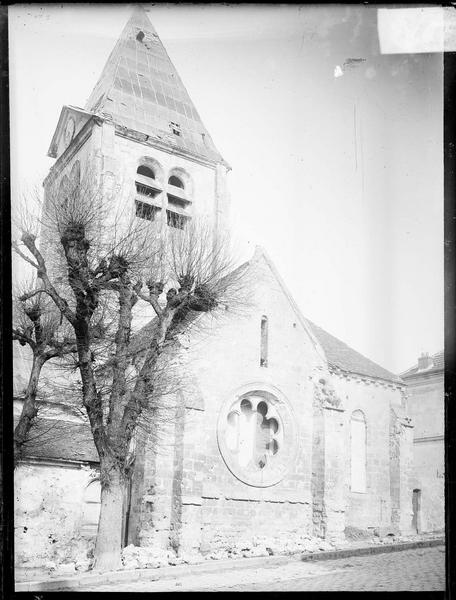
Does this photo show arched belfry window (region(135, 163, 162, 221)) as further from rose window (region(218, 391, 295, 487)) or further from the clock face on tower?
rose window (region(218, 391, 295, 487))

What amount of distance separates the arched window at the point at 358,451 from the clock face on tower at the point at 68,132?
15.4m

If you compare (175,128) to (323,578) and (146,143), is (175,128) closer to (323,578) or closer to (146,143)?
(146,143)

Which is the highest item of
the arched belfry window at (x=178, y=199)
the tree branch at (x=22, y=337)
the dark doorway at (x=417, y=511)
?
the arched belfry window at (x=178, y=199)

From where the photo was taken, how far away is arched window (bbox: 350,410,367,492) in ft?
71.2

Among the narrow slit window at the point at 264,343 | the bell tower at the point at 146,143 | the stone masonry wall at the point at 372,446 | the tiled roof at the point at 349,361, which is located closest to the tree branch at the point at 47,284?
the narrow slit window at the point at 264,343

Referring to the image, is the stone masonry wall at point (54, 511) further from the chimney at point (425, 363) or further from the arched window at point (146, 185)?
the chimney at point (425, 363)

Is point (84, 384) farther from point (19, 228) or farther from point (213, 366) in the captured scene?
point (213, 366)

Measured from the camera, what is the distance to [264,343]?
65.7 feet

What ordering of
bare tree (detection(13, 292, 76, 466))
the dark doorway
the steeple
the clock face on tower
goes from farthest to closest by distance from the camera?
the clock face on tower
the steeple
the dark doorway
bare tree (detection(13, 292, 76, 466))

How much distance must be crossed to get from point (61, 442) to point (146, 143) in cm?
1279

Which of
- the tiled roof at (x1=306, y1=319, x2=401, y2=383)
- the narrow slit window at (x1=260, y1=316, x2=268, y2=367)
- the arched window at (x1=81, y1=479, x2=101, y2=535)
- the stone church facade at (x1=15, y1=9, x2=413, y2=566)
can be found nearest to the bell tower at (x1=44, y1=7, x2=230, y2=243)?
the stone church facade at (x1=15, y1=9, x2=413, y2=566)

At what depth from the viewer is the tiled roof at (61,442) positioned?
17969 millimetres

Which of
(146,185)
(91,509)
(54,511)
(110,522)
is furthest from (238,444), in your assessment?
(146,185)

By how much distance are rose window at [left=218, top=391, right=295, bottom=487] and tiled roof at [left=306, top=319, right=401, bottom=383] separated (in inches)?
116
